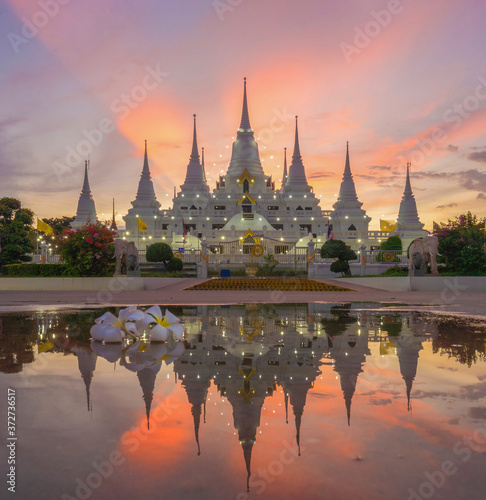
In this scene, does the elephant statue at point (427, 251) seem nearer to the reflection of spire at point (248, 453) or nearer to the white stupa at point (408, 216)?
the reflection of spire at point (248, 453)

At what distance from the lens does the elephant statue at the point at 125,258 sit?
67.4 feet

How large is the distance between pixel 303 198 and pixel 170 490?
64.1 meters

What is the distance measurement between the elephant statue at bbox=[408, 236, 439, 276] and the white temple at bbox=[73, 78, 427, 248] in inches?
1473

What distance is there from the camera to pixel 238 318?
1056cm

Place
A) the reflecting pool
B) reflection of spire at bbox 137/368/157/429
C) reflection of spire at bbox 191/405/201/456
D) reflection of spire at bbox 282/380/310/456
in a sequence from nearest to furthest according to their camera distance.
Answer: the reflecting pool, reflection of spire at bbox 191/405/201/456, reflection of spire at bbox 282/380/310/456, reflection of spire at bbox 137/368/157/429

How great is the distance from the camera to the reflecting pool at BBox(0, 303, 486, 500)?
2594 mm

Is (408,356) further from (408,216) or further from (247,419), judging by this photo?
(408,216)

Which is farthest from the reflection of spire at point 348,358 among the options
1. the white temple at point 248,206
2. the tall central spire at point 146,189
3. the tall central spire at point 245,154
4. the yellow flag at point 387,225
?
the tall central spire at point 245,154

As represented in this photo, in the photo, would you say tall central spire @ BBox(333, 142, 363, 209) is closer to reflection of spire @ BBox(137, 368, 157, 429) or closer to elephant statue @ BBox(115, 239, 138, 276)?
elephant statue @ BBox(115, 239, 138, 276)

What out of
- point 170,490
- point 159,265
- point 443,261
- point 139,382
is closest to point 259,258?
point 159,265

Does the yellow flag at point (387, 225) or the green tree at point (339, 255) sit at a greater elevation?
the yellow flag at point (387, 225)

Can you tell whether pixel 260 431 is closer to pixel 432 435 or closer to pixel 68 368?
pixel 432 435

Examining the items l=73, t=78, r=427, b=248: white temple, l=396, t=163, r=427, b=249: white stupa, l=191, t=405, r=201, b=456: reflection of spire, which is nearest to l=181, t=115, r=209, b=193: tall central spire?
l=73, t=78, r=427, b=248: white temple

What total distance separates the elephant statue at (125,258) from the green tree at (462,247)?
1517 centimetres
